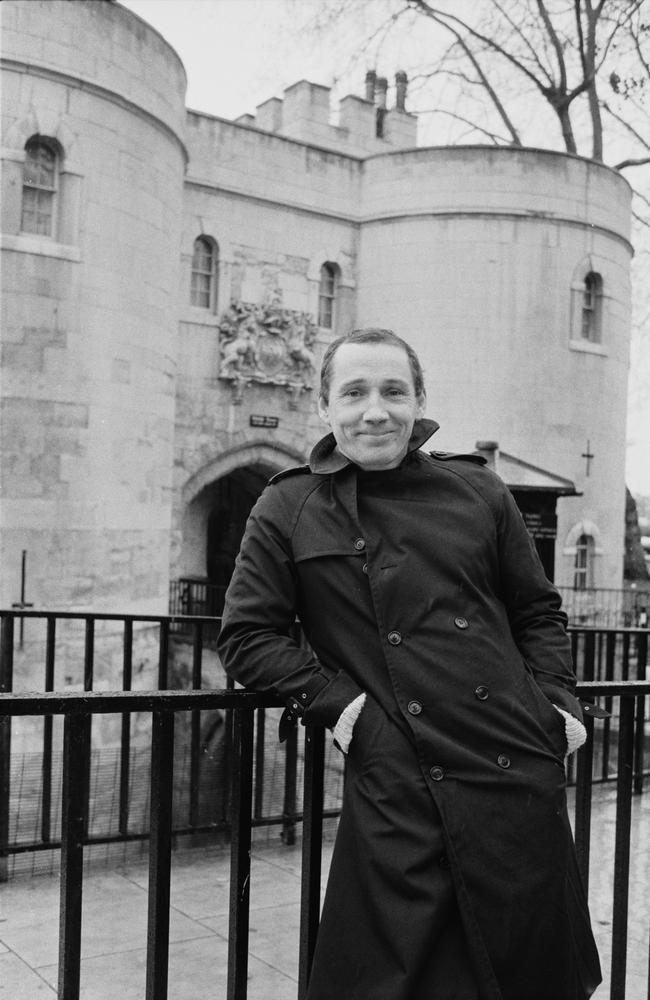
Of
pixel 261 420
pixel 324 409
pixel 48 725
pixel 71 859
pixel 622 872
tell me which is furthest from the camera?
pixel 261 420

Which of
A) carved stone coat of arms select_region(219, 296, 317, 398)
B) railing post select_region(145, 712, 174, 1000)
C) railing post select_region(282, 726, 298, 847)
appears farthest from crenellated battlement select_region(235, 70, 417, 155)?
railing post select_region(145, 712, 174, 1000)

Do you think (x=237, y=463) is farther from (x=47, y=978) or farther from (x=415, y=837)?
(x=415, y=837)

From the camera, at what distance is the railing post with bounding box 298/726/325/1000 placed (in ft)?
8.00

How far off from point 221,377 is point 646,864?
13692mm

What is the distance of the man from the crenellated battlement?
2198 centimetres

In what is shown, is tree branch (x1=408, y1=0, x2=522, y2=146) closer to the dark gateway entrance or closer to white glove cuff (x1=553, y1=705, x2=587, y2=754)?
the dark gateway entrance

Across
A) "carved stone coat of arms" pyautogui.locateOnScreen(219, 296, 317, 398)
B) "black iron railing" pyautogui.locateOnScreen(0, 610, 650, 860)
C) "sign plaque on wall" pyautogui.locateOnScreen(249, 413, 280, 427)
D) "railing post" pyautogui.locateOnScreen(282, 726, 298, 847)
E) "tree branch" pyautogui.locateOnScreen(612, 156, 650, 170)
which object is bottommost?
"black iron railing" pyautogui.locateOnScreen(0, 610, 650, 860)

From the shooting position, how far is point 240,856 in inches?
92.9

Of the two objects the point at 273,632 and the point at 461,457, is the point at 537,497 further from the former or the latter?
the point at 273,632

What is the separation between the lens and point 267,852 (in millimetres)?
5129

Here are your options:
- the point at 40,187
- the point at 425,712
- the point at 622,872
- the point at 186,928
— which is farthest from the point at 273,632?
the point at 40,187

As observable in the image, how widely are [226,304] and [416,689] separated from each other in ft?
54.2

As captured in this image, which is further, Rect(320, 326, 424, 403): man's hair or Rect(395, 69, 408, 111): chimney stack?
Rect(395, 69, 408, 111): chimney stack

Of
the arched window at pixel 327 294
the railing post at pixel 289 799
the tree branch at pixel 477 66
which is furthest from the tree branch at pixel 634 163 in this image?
the railing post at pixel 289 799
